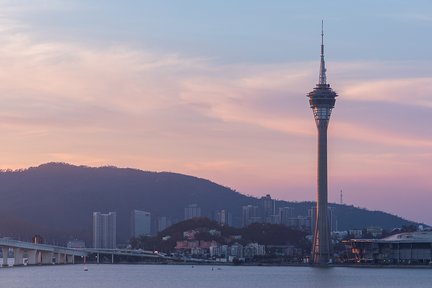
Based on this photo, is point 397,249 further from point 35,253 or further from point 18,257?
point 18,257

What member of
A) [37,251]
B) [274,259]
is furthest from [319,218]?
[37,251]

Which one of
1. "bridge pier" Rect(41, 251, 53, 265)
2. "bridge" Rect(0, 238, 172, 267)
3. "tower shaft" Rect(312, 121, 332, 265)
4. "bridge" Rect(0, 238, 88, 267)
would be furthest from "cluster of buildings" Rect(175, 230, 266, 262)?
"bridge pier" Rect(41, 251, 53, 265)

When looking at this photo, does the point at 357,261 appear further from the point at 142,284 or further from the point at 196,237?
the point at 142,284

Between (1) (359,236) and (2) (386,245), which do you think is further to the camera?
(1) (359,236)

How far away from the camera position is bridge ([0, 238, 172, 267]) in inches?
5153

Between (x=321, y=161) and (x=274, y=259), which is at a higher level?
(x=321, y=161)

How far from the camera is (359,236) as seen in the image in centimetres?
19012

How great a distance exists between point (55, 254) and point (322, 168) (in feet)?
98.7

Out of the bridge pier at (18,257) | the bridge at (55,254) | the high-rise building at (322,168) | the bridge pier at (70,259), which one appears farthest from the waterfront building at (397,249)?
the bridge pier at (18,257)

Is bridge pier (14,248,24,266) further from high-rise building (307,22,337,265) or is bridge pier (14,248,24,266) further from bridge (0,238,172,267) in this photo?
high-rise building (307,22,337,265)

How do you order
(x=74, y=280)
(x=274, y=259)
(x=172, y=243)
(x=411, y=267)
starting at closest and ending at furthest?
(x=74, y=280), (x=411, y=267), (x=274, y=259), (x=172, y=243)

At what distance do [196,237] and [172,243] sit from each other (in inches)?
131

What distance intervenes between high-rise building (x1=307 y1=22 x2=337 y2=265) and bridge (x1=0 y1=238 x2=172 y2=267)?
24193 mm

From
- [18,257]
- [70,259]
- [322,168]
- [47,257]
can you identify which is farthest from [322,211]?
[18,257]
